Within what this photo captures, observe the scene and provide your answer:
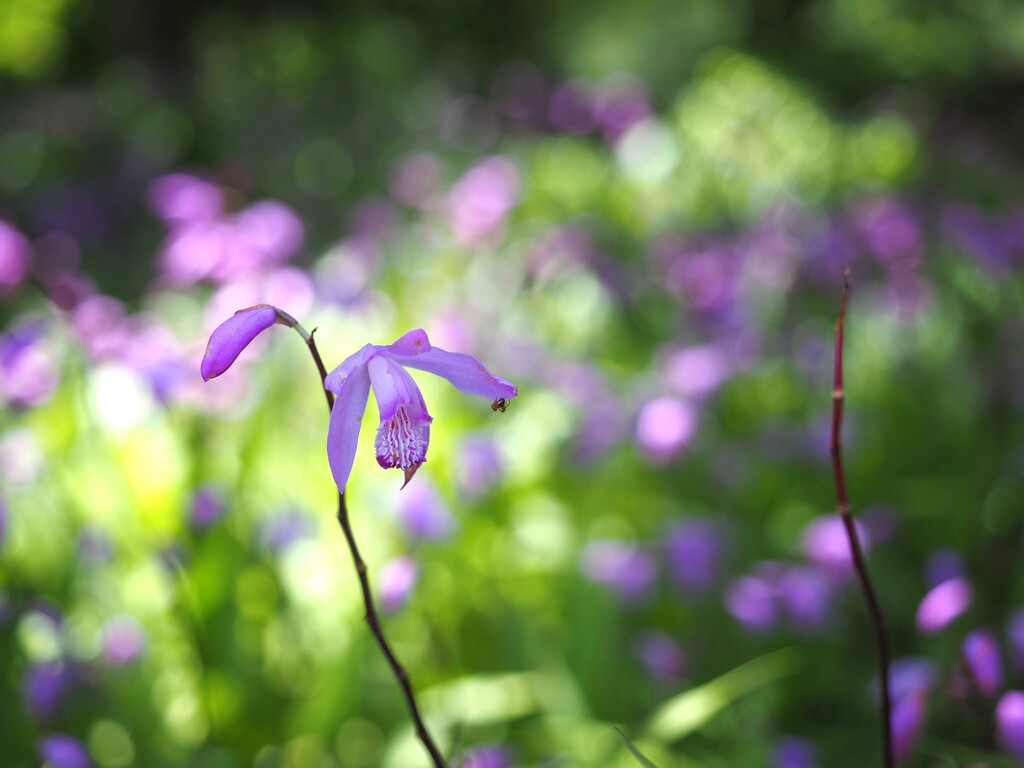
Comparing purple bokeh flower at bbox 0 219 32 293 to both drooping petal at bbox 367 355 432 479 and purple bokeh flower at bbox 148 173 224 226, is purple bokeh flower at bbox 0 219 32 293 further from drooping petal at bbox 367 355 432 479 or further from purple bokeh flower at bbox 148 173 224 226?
drooping petal at bbox 367 355 432 479

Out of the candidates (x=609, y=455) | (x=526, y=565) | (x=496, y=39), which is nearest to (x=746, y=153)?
(x=609, y=455)

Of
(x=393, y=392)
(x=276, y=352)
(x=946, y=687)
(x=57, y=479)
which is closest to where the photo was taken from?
(x=393, y=392)

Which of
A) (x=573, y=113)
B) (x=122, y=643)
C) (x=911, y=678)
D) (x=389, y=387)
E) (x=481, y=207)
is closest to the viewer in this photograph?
(x=389, y=387)

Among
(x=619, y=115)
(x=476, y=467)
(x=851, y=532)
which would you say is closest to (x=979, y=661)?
(x=851, y=532)

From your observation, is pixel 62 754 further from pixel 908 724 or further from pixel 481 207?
pixel 481 207

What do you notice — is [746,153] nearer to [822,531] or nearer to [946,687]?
[822,531]

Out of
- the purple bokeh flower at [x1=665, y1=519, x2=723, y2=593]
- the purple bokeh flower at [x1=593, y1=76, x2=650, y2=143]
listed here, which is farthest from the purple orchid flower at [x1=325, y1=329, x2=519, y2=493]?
the purple bokeh flower at [x1=593, y1=76, x2=650, y2=143]
